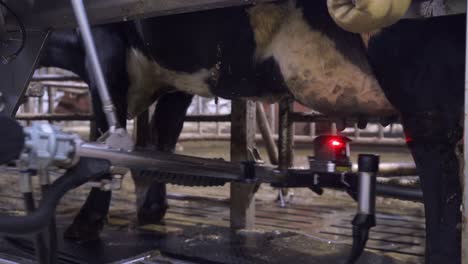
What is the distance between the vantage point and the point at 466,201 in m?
1.10

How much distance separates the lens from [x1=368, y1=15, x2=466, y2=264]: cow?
4.77 feet

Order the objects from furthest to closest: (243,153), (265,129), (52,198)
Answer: (265,129), (243,153), (52,198)

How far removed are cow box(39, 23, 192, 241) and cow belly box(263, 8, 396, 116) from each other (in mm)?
720

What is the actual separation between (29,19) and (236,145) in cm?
135

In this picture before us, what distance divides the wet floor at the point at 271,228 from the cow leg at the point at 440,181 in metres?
0.77

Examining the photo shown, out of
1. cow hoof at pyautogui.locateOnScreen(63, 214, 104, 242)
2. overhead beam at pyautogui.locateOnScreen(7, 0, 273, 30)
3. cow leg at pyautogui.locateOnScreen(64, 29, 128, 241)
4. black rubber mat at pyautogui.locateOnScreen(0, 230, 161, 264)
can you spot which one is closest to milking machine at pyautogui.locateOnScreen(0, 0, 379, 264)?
overhead beam at pyautogui.locateOnScreen(7, 0, 273, 30)

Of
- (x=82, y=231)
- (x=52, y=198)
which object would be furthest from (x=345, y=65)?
(x=82, y=231)

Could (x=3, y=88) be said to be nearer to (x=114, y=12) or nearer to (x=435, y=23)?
(x=114, y=12)

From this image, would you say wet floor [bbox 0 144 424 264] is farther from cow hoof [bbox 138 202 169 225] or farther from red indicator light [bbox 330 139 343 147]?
red indicator light [bbox 330 139 343 147]

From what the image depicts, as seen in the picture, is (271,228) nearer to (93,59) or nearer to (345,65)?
(345,65)

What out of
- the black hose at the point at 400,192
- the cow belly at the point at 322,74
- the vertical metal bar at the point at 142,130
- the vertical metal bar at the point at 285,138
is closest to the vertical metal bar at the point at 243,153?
the vertical metal bar at the point at 285,138

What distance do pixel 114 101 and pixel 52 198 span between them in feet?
4.02

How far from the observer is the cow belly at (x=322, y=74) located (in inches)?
66.7

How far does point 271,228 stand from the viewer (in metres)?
3.00
